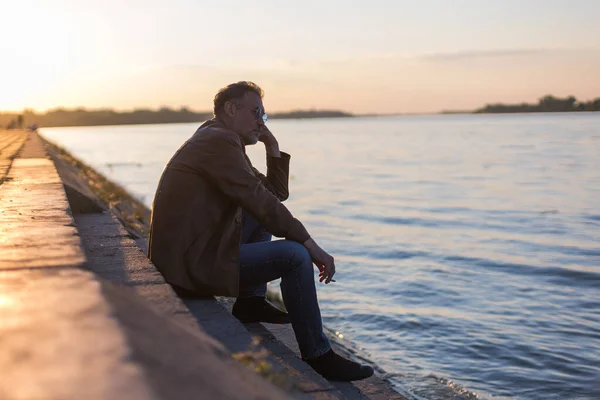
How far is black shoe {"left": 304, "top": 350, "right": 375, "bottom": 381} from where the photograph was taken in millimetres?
3885

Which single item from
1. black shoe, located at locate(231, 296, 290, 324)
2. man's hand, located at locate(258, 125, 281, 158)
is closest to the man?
black shoe, located at locate(231, 296, 290, 324)

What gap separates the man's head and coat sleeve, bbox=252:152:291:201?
90 centimetres

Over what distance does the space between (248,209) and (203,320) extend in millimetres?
693

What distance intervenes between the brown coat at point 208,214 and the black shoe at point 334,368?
61 cm

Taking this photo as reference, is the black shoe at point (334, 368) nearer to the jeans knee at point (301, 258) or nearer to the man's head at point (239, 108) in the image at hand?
the jeans knee at point (301, 258)

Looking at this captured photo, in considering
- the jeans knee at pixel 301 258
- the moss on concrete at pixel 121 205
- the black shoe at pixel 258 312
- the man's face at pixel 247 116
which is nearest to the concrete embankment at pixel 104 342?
the jeans knee at pixel 301 258

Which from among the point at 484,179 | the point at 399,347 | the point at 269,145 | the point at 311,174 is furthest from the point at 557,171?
the point at 269,145

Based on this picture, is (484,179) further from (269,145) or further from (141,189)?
(269,145)

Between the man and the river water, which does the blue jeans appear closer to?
the man

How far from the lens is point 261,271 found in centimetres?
393

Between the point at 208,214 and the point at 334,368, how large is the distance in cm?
111

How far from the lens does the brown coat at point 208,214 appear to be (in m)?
3.75

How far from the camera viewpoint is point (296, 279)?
3.82 metres

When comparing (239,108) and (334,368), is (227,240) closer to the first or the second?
(239,108)
